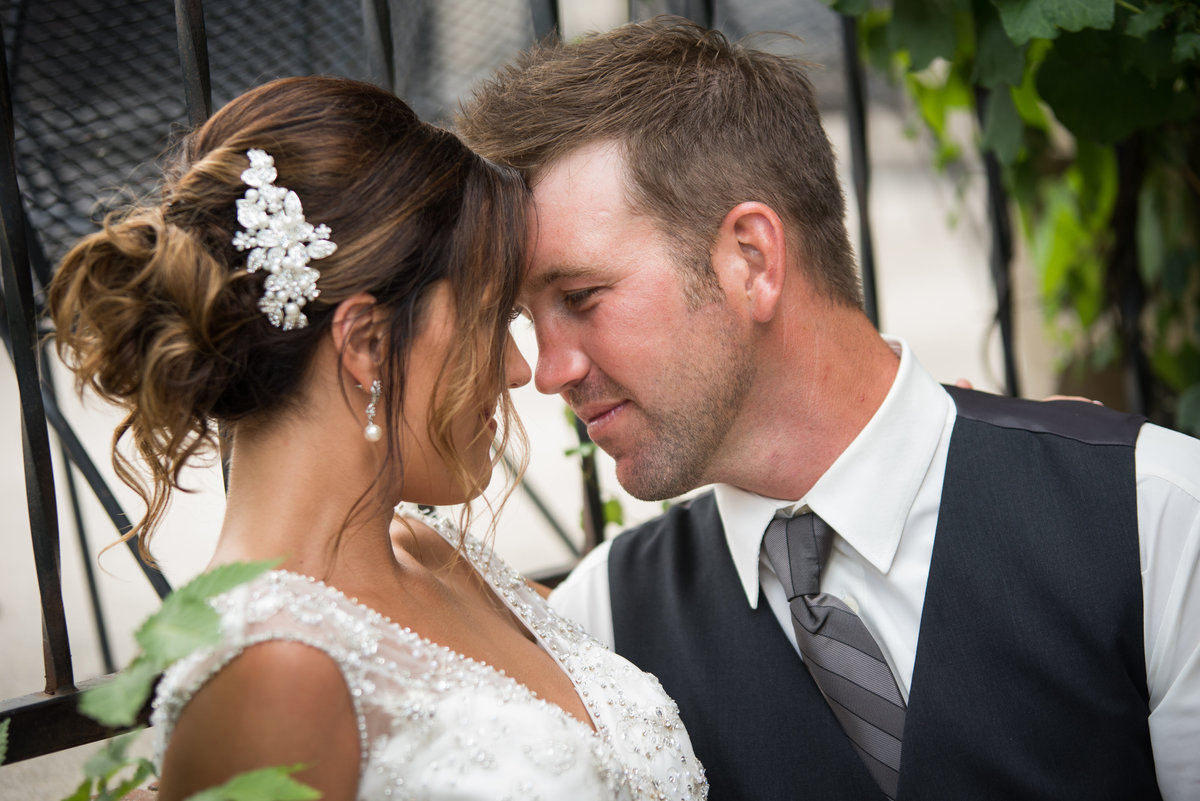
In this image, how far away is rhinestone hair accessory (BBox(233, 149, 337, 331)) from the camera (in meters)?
1.14

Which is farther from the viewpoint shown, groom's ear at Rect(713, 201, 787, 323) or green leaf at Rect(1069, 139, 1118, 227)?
green leaf at Rect(1069, 139, 1118, 227)

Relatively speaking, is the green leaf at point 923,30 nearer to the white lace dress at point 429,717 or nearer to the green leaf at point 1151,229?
the green leaf at point 1151,229

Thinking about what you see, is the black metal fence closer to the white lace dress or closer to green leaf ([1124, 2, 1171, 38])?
the white lace dress

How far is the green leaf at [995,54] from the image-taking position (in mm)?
1729

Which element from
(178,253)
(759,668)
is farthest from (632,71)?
(759,668)

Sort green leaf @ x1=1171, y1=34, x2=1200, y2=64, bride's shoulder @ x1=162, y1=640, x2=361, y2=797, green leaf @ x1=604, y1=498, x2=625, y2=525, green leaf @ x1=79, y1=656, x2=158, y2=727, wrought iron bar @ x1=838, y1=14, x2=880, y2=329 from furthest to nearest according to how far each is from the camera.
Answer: green leaf @ x1=604, y1=498, x2=625, y2=525 → wrought iron bar @ x1=838, y1=14, x2=880, y2=329 → green leaf @ x1=1171, y1=34, x2=1200, y2=64 → bride's shoulder @ x1=162, y1=640, x2=361, y2=797 → green leaf @ x1=79, y1=656, x2=158, y2=727

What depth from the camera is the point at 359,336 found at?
121cm

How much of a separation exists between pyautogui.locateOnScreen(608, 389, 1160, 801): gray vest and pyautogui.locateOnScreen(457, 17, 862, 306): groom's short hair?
47cm

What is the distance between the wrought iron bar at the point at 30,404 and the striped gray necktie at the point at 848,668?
1.06 metres

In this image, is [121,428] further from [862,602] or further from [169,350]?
[862,602]

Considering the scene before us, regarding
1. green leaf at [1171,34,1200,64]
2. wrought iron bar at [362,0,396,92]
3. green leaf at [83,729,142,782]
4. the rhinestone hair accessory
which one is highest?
wrought iron bar at [362,0,396,92]

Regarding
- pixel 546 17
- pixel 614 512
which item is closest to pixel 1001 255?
pixel 614 512

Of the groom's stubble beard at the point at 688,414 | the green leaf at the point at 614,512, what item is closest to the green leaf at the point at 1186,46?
the groom's stubble beard at the point at 688,414

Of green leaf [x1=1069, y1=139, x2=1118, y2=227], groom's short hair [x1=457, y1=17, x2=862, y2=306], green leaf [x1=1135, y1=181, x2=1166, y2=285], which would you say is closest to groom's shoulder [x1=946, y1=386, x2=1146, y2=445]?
groom's short hair [x1=457, y1=17, x2=862, y2=306]
